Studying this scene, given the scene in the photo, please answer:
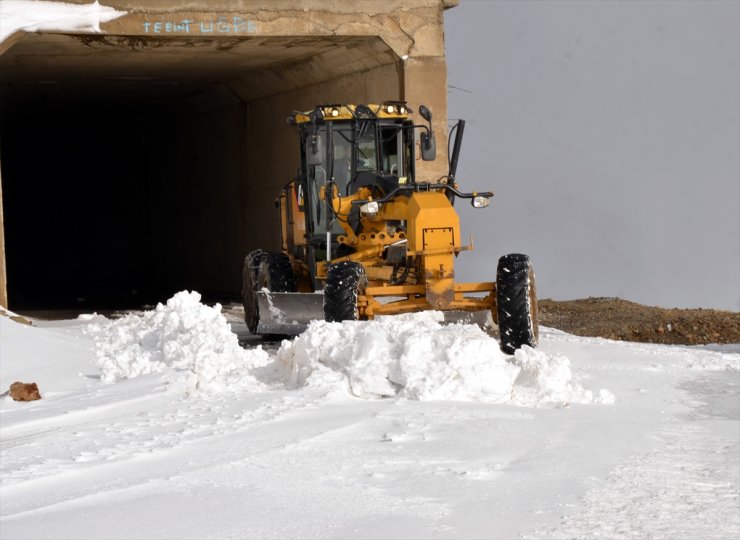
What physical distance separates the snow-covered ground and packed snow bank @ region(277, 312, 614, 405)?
0.6 inches

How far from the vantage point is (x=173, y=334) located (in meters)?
10.7

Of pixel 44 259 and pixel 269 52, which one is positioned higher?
pixel 269 52

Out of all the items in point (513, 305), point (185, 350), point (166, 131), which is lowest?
point (185, 350)

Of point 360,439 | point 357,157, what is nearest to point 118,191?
point 357,157

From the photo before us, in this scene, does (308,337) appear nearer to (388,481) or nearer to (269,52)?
(388,481)

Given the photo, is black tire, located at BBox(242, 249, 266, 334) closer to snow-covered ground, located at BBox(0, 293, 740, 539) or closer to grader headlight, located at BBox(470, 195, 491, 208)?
snow-covered ground, located at BBox(0, 293, 740, 539)

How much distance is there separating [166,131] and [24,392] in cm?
1830

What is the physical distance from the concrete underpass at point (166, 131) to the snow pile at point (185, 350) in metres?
4.90

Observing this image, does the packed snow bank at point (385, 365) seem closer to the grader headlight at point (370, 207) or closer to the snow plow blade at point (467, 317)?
the snow plow blade at point (467, 317)

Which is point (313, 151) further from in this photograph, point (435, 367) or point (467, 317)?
point (435, 367)

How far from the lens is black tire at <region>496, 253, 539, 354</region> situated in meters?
10.6

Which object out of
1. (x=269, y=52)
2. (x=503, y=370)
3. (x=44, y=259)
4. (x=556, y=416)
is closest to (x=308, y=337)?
(x=503, y=370)

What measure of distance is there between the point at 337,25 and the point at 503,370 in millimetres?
8632

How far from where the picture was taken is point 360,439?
7.26m
